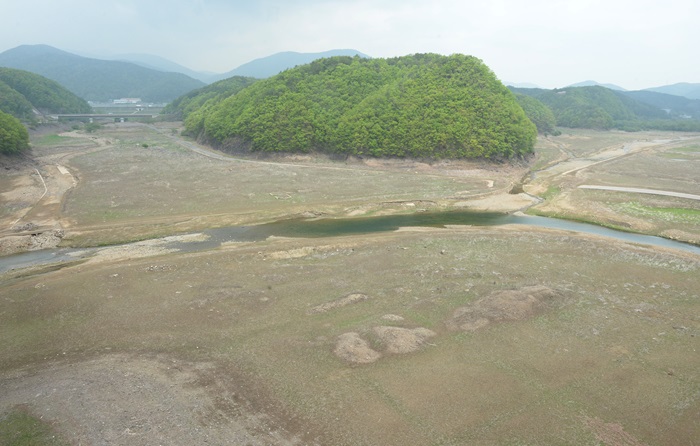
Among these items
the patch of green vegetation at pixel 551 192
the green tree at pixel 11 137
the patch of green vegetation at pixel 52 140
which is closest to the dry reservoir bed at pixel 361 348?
the patch of green vegetation at pixel 551 192

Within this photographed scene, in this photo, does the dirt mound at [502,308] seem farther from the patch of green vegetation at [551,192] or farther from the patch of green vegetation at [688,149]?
the patch of green vegetation at [688,149]

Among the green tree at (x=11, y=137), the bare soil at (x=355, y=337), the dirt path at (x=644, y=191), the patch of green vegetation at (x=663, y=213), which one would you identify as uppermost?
the green tree at (x=11, y=137)

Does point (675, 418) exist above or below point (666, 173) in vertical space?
below

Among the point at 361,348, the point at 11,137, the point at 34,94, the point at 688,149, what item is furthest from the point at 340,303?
the point at 34,94

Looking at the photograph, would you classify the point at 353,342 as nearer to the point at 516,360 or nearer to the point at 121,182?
the point at 516,360

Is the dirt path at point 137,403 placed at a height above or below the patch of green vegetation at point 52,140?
below

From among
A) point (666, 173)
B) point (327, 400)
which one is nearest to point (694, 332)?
point (327, 400)

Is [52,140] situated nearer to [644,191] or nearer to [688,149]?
[644,191]

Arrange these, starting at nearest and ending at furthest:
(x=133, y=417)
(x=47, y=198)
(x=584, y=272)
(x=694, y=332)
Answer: (x=133, y=417) → (x=694, y=332) → (x=584, y=272) → (x=47, y=198)
